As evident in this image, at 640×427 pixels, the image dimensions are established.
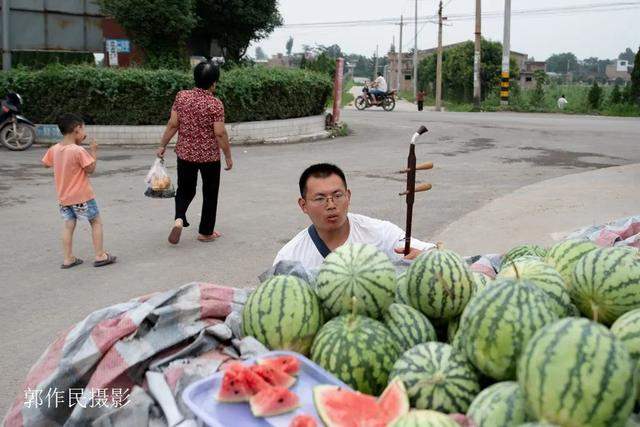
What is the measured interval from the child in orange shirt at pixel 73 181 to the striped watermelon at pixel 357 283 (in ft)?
16.8

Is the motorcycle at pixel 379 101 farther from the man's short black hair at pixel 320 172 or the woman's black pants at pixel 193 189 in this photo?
the man's short black hair at pixel 320 172

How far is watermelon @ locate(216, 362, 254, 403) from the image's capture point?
79.1 inches

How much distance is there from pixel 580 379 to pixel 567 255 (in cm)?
108

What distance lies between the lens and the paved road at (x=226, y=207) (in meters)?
6.23

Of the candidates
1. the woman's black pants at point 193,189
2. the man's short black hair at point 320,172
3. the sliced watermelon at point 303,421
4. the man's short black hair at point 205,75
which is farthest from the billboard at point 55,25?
the sliced watermelon at point 303,421

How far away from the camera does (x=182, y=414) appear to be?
83.5 inches

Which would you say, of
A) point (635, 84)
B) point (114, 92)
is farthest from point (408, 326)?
point (635, 84)

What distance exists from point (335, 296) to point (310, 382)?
386mm

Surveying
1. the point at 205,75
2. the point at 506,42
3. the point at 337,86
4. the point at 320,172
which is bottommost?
the point at 320,172

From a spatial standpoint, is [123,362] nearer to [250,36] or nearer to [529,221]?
A: [529,221]

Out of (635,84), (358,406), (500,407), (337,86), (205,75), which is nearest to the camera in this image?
(500,407)

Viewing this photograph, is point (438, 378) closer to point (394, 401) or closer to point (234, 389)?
point (394, 401)

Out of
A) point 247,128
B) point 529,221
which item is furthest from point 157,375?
point 247,128

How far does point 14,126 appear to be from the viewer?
50.1ft
